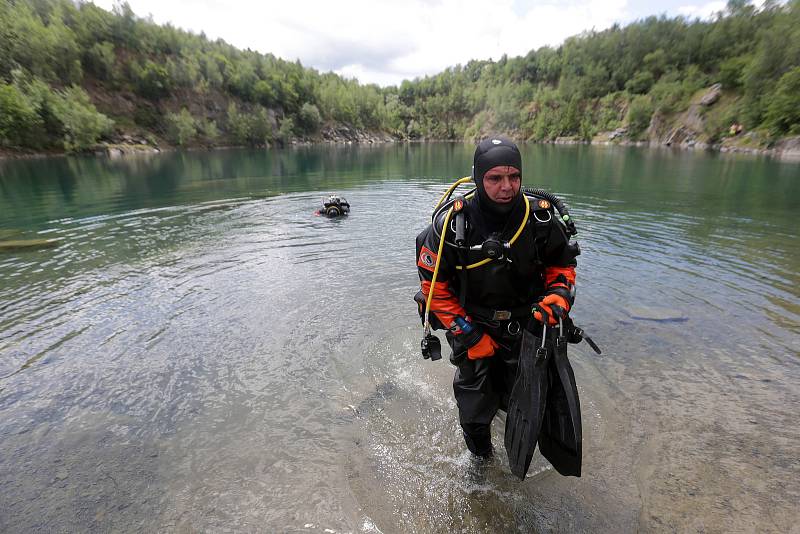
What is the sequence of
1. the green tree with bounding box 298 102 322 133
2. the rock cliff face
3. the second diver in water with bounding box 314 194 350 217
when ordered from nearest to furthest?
the second diver in water with bounding box 314 194 350 217, the rock cliff face, the green tree with bounding box 298 102 322 133

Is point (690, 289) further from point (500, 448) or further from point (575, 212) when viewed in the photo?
point (575, 212)

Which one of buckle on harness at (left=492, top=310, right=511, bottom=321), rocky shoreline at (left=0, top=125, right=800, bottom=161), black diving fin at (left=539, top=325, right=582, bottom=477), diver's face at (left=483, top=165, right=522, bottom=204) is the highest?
rocky shoreline at (left=0, top=125, right=800, bottom=161)

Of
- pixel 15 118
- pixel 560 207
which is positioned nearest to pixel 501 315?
pixel 560 207

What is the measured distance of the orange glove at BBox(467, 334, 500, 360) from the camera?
9.70ft

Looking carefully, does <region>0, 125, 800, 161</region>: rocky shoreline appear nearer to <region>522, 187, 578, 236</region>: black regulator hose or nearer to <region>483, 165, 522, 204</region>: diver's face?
<region>522, 187, 578, 236</region>: black regulator hose

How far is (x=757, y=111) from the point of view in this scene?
52812mm

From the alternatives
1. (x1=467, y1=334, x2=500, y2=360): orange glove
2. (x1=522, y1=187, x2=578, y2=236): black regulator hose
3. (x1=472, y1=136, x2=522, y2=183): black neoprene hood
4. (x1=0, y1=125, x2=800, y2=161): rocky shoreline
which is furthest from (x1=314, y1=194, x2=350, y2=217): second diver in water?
(x1=0, y1=125, x2=800, y2=161): rocky shoreline

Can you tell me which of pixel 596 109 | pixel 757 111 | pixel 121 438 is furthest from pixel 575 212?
pixel 596 109

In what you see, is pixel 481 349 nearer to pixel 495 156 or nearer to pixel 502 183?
pixel 502 183

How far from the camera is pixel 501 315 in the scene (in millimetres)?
3074

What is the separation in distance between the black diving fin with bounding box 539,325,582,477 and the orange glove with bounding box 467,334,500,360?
1.52 ft

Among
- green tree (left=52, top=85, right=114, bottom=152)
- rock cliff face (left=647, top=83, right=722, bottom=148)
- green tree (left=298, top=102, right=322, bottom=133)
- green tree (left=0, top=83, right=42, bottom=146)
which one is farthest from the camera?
green tree (left=298, top=102, right=322, bottom=133)

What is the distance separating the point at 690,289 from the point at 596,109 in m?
126

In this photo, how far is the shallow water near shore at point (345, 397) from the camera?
10.9 ft
